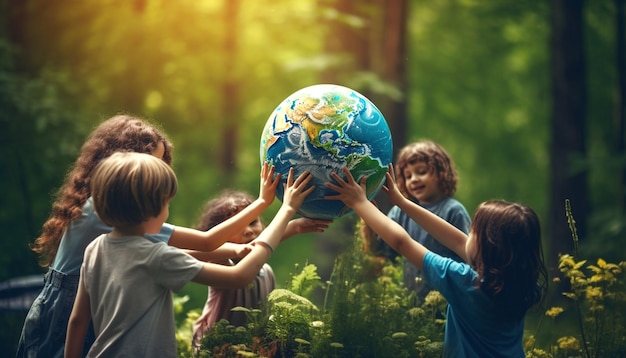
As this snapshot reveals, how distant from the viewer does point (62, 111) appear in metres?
10.6

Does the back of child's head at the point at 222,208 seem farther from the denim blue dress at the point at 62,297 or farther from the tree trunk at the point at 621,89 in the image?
the tree trunk at the point at 621,89

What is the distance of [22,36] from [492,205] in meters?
9.66

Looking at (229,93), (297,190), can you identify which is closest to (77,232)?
(297,190)

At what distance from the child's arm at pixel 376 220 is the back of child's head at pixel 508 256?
14.3 inches

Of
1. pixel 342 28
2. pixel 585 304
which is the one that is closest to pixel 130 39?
pixel 342 28

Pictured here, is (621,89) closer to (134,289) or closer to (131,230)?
(131,230)

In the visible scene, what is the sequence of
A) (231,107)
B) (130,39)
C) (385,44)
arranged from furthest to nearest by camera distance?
1. (231,107)
2. (385,44)
3. (130,39)

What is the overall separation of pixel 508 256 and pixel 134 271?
201cm

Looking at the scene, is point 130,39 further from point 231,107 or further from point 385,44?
point 231,107

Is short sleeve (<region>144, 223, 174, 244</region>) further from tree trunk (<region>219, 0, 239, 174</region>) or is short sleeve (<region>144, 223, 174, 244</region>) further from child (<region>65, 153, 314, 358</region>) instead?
tree trunk (<region>219, 0, 239, 174</region>)

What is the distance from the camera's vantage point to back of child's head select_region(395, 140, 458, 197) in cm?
609

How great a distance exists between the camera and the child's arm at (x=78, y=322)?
4016 millimetres

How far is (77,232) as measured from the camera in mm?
4566

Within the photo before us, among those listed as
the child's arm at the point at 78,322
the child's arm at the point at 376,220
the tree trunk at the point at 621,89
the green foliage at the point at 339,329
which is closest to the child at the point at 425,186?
the green foliage at the point at 339,329
